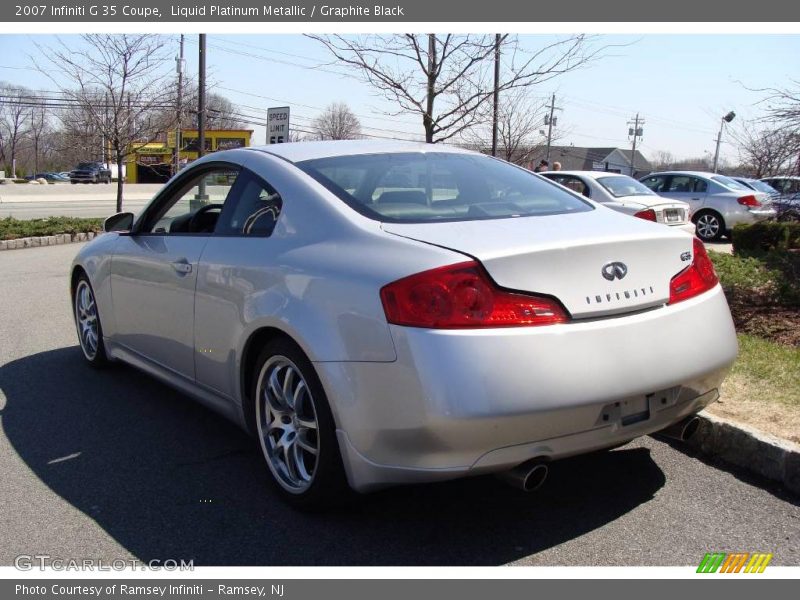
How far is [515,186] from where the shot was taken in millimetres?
4121

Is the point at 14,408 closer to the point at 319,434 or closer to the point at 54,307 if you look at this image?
the point at 319,434

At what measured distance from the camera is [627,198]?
509 inches

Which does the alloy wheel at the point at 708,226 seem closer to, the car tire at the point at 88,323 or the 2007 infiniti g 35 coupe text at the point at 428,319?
the 2007 infiniti g 35 coupe text at the point at 428,319

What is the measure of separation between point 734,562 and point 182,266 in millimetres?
3080

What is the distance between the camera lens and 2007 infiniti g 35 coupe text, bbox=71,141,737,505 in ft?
9.48

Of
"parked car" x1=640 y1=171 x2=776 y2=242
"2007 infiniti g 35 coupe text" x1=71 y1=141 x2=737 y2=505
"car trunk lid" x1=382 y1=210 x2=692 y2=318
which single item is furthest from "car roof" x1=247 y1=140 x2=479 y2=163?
"parked car" x1=640 y1=171 x2=776 y2=242

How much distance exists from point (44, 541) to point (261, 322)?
129 cm

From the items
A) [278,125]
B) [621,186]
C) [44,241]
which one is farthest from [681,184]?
[44,241]

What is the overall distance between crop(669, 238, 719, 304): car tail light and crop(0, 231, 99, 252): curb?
14.1m

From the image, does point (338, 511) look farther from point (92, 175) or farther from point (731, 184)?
point (92, 175)

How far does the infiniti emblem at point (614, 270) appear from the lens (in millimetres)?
3172

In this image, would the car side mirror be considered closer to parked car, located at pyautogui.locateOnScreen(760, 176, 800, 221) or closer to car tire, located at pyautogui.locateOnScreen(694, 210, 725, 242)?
parked car, located at pyautogui.locateOnScreen(760, 176, 800, 221)

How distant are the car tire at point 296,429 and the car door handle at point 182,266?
0.87m

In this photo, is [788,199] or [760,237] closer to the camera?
[788,199]
